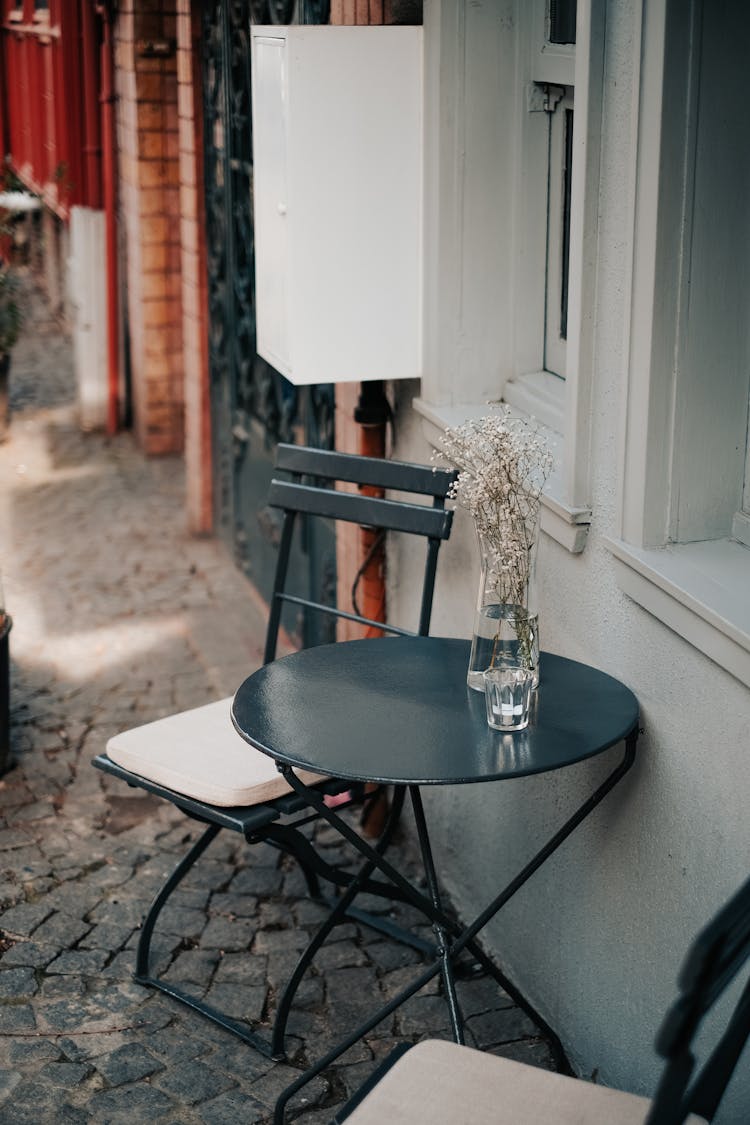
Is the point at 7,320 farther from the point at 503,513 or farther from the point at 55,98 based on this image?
the point at 503,513

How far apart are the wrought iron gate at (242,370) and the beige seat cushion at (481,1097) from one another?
9.84ft

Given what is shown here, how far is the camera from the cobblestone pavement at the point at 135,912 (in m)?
3.47

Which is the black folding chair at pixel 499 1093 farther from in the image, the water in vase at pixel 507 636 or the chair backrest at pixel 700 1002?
the water in vase at pixel 507 636

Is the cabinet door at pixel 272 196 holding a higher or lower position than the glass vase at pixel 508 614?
higher

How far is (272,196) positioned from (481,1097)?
2.57 meters

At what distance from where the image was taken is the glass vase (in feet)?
9.99

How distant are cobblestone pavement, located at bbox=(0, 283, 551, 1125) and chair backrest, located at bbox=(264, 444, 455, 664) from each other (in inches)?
32.6

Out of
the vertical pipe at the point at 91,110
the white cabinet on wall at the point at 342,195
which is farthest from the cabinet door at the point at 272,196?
the vertical pipe at the point at 91,110

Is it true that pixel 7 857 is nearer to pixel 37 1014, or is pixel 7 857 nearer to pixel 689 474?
pixel 37 1014

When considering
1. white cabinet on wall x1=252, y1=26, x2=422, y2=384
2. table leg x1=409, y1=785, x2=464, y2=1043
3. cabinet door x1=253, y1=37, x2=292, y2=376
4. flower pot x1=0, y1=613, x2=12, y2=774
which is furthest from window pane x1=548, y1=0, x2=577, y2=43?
flower pot x1=0, y1=613, x2=12, y2=774

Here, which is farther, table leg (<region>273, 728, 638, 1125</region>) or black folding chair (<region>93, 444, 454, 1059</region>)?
black folding chair (<region>93, 444, 454, 1059</region>)

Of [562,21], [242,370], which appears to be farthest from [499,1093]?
[242,370]

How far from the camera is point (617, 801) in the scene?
323 centimetres

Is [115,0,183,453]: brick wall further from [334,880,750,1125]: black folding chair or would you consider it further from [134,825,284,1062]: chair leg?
[334,880,750,1125]: black folding chair
